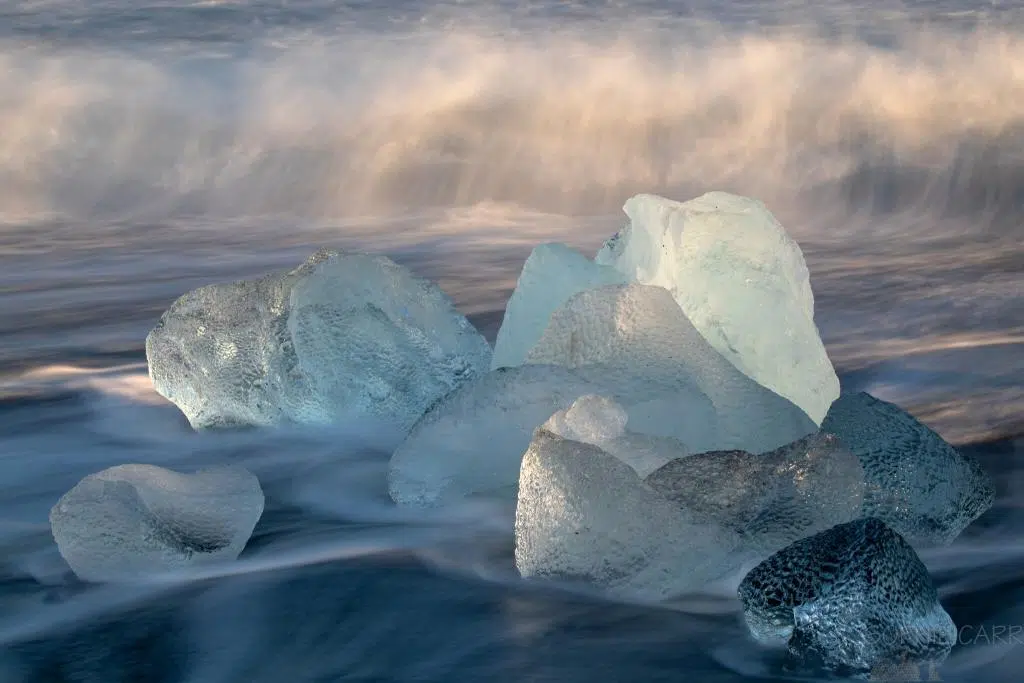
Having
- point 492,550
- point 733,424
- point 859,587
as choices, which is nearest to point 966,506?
point 733,424

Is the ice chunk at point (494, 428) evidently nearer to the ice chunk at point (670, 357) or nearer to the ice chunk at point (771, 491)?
the ice chunk at point (670, 357)

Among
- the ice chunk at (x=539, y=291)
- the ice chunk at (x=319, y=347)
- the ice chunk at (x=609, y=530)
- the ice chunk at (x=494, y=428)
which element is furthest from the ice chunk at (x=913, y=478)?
the ice chunk at (x=319, y=347)

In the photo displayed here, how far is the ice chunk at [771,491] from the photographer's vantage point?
7.75 feet

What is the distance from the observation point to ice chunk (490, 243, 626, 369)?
3.30 metres

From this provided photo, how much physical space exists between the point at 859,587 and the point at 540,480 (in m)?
0.57

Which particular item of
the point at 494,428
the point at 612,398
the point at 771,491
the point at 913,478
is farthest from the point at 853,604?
the point at 494,428

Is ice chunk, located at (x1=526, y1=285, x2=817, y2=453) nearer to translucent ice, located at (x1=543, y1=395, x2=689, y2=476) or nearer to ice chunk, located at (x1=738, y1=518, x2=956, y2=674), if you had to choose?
translucent ice, located at (x1=543, y1=395, x2=689, y2=476)

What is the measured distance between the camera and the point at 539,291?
10.8 ft

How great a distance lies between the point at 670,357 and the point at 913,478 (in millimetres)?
580

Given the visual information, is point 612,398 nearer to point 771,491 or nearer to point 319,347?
point 771,491

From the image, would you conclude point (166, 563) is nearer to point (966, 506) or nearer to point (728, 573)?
point (728, 573)

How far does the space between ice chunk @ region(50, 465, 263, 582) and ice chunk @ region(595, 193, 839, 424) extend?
1100 millimetres

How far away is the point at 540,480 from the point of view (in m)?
2.29

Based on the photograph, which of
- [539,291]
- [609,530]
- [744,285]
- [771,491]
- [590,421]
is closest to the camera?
[609,530]
